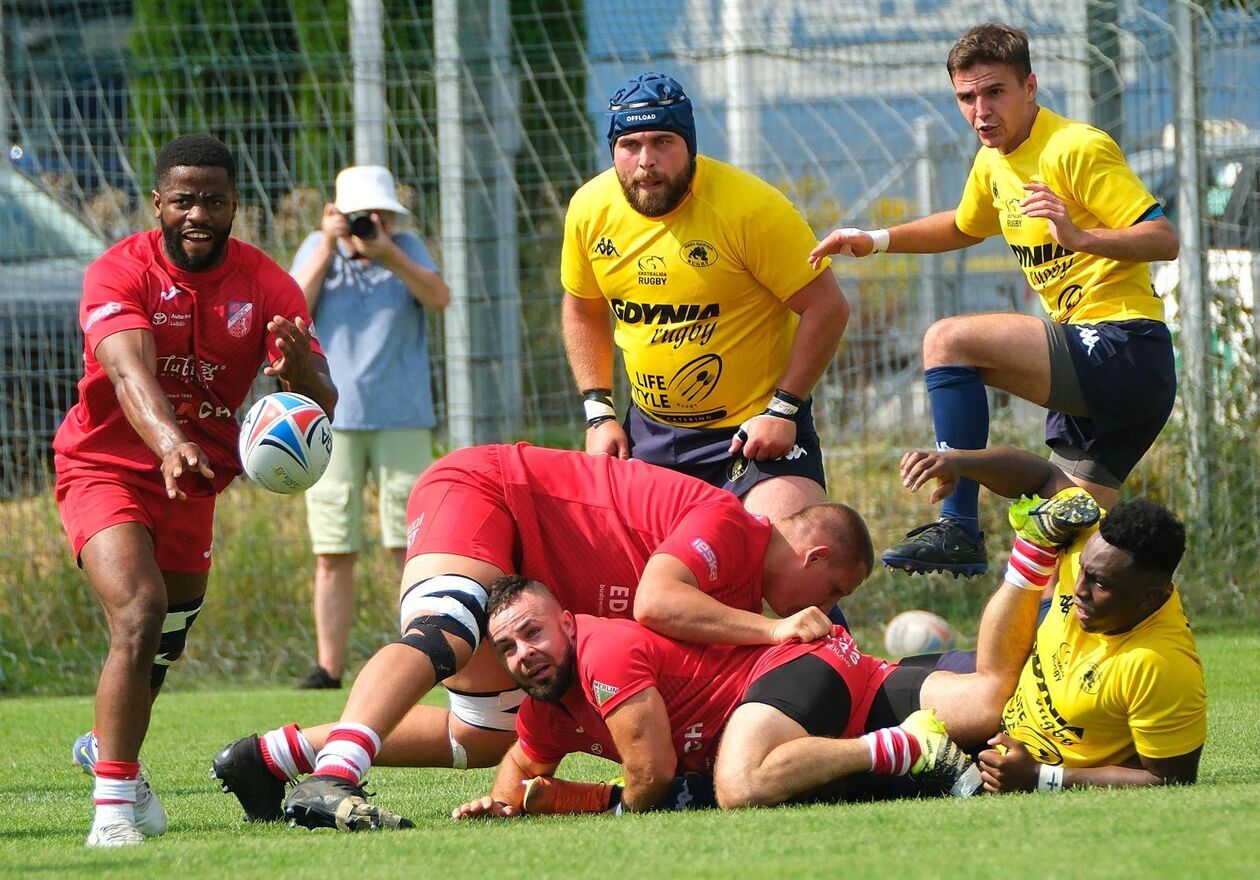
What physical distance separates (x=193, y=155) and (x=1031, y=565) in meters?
2.91

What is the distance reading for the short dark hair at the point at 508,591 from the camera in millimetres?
5109

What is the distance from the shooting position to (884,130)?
34.2ft

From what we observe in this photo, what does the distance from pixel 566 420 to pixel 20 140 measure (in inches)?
148

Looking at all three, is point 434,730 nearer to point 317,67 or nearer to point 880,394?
point 880,394

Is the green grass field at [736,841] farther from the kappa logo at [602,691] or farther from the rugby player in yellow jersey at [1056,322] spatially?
the rugby player in yellow jersey at [1056,322]

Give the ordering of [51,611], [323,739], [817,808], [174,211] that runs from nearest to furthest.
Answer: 1. [817,808]
2. [323,739]
3. [174,211]
4. [51,611]

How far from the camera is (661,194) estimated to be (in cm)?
641

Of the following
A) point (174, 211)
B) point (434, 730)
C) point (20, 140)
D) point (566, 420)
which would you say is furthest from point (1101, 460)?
point (20, 140)

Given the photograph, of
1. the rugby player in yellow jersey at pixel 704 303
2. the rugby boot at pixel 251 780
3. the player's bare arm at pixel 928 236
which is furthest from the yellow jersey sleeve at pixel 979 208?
the rugby boot at pixel 251 780

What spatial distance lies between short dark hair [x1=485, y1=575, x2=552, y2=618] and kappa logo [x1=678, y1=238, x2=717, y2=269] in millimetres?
1722

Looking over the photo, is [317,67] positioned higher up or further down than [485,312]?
higher up

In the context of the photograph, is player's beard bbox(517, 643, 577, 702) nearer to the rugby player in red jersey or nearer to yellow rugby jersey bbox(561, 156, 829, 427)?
the rugby player in red jersey

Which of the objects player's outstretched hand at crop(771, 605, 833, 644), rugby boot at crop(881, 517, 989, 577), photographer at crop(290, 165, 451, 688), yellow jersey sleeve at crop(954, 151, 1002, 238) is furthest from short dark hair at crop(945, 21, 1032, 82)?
photographer at crop(290, 165, 451, 688)

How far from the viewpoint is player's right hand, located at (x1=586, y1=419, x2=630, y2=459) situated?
667cm
